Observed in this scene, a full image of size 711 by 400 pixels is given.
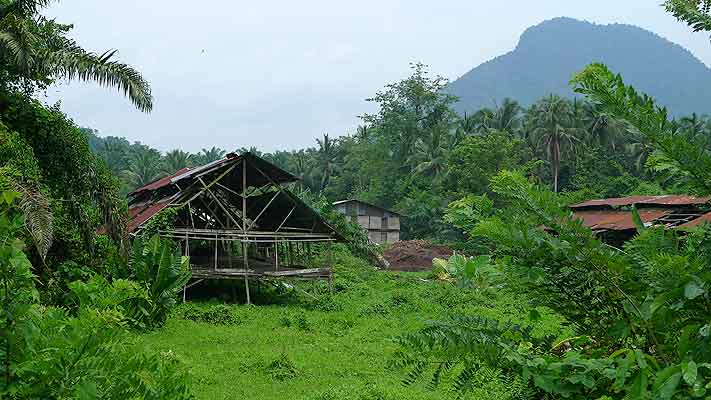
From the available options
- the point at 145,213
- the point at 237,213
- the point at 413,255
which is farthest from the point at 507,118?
the point at 145,213

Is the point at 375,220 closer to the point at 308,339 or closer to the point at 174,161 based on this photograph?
the point at 174,161

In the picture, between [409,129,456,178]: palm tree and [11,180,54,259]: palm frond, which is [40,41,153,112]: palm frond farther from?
[409,129,456,178]: palm tree

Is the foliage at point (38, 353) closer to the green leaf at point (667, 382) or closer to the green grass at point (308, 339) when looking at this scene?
the green leaf at point (667, 382)

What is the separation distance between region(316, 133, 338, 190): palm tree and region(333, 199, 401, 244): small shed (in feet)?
43.4

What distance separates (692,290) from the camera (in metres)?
1.20

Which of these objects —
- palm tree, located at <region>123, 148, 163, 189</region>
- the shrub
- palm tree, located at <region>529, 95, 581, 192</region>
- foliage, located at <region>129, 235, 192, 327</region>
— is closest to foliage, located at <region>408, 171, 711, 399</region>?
the shrub

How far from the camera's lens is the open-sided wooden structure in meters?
18.4

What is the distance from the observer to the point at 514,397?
60.9 inches

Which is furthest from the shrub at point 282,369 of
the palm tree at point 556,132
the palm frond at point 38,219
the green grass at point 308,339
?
the palm tree at point 556,132

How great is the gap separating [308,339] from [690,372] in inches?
516

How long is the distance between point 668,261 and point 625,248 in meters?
0.32

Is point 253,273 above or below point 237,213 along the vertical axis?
below

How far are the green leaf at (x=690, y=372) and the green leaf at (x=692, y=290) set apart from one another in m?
0.12

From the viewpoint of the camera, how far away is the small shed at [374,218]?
41812 millimetres
